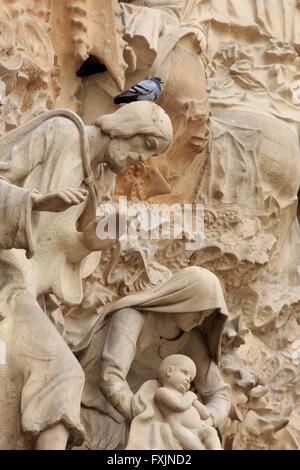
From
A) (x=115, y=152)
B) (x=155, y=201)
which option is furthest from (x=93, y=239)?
(x=155, y=201)

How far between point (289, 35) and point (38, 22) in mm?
2156

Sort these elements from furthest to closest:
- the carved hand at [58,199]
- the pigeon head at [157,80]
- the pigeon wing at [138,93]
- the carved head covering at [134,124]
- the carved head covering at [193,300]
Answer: the pigeon head at [157,80] < the pigeon wing at [138,93] < the carved head covering at [193,300] < the carved head covering at [134,124] < the carved hand at [58,199]

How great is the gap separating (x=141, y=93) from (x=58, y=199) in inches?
61.7

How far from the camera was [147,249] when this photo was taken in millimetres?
10477

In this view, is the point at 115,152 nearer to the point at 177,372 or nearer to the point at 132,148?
the point at 132,148

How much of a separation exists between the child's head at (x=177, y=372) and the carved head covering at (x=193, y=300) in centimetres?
29

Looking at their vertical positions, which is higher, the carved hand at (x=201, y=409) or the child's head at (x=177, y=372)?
the child's head at (x=177, y=372)

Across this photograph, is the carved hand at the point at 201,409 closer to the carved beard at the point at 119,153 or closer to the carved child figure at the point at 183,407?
the carved child figure at the point at 183,407

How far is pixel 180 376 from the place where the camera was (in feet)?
29.5

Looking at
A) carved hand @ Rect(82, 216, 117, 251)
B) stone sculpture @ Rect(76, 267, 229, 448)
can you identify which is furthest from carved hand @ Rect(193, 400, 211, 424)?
carved hand @ Rect(82, 216, 117, 251)

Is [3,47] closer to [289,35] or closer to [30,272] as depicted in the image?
[30,272]

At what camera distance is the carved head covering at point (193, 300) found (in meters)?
9.25

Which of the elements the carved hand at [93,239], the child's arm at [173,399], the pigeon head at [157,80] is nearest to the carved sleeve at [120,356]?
the child's arm at [173,399]

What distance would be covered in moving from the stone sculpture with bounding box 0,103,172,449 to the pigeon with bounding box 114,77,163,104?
0.65m
